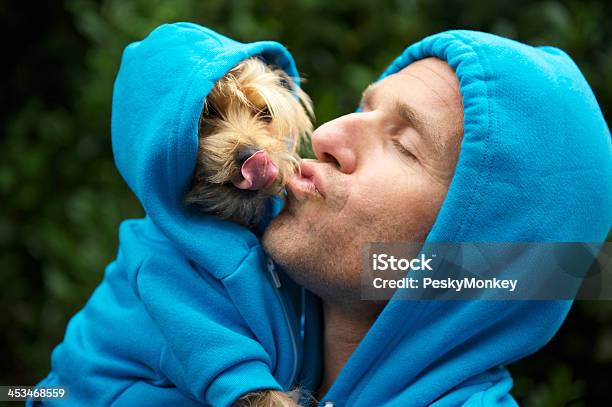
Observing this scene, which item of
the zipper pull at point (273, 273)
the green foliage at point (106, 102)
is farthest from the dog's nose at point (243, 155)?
the green foliage at point (106, 102)

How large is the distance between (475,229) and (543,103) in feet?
1.25

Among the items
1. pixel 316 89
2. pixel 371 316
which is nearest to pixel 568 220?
pixel 371 316

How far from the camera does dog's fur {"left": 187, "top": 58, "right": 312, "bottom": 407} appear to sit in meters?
1.90

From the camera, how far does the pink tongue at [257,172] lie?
1881mm

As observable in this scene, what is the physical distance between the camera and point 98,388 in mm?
2012

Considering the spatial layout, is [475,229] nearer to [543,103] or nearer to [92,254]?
[543,103]

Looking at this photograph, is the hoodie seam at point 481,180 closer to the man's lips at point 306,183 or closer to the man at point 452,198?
the man at point 452,198

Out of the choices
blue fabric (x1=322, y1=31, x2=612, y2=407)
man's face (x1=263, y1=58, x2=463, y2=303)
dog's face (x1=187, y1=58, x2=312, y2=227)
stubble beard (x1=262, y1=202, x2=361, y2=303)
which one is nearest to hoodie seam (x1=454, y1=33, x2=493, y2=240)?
blue fabric (x1=322, y1=31, x2=612, y2=407)

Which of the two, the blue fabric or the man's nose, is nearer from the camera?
the blue fabric

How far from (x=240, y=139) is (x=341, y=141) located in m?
0.28

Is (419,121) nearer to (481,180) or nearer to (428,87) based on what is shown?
(428,87)

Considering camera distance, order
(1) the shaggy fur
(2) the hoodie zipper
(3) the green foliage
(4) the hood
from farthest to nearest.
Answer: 1. (3) the green foliage
2. (2) the hoodie zipper
3. (4) the hood
4. (1) the shaggy fur

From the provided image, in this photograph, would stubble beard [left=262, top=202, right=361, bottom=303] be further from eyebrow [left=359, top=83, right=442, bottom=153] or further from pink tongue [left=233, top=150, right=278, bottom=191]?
eyebrow [left=359, top=83, right=442, bottom=153]

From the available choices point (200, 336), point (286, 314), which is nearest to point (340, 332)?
point (286, 314)
